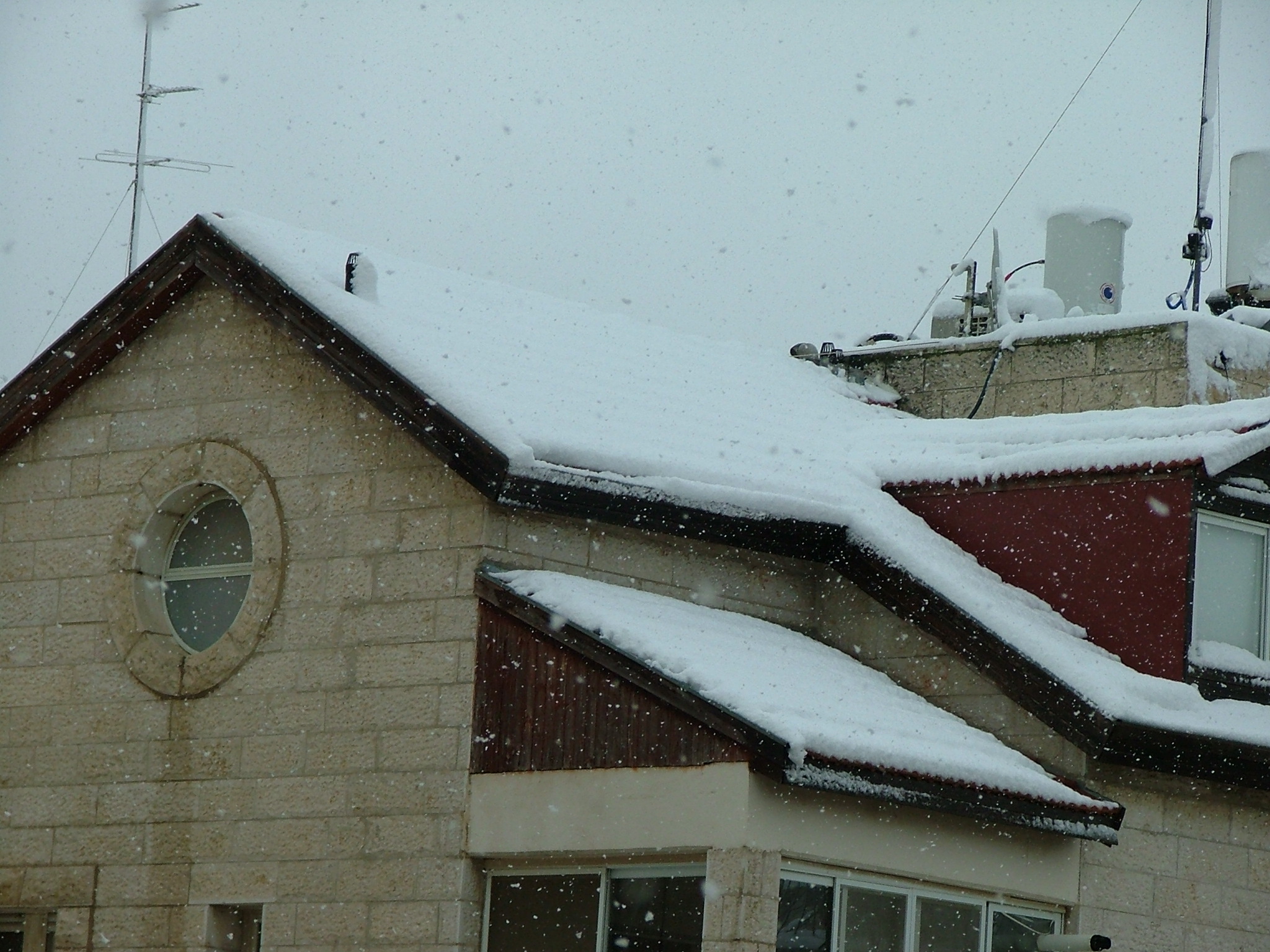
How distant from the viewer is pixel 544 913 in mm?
10484

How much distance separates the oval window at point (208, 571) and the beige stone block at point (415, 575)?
43.4 inches

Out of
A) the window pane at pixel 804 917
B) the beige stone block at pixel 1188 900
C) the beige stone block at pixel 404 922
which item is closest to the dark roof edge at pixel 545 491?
the beige stone block at pixel 1188 900

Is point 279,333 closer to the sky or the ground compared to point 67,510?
closer to the sky

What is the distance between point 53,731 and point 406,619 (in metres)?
2.72

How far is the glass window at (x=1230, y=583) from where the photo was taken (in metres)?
12.0

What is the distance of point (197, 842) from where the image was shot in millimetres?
11469

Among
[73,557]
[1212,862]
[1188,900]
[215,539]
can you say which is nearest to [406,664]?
[215,539]

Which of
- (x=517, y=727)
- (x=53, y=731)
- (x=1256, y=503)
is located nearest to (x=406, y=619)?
(x=517, y=727)

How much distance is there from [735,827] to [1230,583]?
13.7 feet

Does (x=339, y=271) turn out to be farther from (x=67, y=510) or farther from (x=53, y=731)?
(x=53, y=731)

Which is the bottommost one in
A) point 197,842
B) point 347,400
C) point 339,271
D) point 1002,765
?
point 197,842

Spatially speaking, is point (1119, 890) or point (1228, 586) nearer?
point (1119, 890)

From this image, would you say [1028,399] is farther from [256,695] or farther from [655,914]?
[256,695]

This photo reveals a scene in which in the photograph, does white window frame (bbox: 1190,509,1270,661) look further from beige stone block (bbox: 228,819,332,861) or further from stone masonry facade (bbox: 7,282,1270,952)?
beige stone block (bbox: 228,819,332,861)
